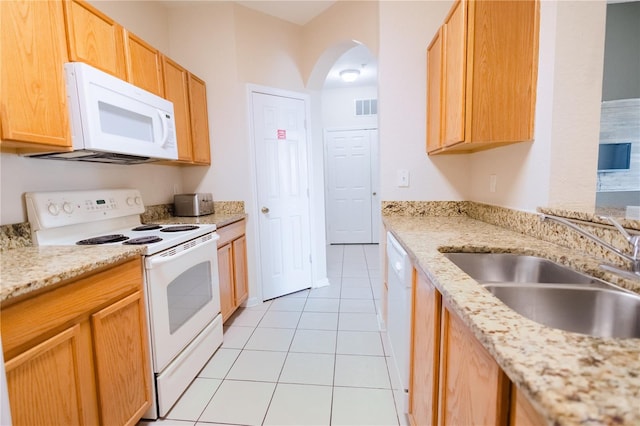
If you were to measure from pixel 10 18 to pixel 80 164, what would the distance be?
80 centimetres

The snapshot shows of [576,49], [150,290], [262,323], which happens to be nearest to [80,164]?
[150,290]

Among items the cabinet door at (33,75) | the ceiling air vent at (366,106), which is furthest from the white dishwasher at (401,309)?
the ceiling air vent at (366,106)

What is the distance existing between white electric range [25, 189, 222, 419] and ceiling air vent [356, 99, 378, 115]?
3.63 m

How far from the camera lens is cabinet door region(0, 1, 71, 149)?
1.10 meters

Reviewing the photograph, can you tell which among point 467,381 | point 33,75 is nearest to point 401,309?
point 467,381

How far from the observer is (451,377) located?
84cm

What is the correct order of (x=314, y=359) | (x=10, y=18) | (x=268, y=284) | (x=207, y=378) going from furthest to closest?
(x=268, y=284) → (x=314, y=359) → (x=207, y=378) → (x=10, y=18)

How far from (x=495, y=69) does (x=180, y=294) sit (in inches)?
79.1

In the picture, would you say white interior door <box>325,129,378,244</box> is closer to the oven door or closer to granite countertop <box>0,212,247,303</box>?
the oven door

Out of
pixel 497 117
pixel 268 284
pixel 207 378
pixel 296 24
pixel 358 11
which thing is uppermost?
pixel 296 24

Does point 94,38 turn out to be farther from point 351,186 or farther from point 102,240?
point 351,186

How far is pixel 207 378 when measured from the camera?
172 cm

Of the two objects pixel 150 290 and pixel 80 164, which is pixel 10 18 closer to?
pixel 80 164

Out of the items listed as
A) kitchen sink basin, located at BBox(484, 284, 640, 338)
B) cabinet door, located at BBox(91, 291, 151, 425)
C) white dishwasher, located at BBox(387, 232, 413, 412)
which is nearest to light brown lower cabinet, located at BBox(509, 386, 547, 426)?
kitchen sink basin, located at BBox(484, 284, 640, 338)
